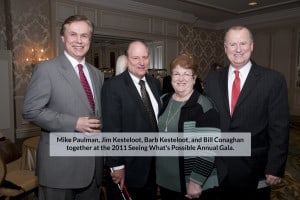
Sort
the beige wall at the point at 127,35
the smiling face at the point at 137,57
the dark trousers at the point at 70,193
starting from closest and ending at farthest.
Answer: the dark trousers at the point at 70,193, the smiling face at the point at 137,57, the beige wall at the point at 127,35

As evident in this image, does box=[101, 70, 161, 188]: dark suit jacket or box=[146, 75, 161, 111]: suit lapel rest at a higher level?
box=[146, 75, 161, 111]: suit lapel

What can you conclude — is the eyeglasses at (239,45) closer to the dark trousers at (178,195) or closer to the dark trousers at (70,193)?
the dark trousers at (178,195)

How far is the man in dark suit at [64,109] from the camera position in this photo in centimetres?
138

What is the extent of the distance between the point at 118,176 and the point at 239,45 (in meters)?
1.08

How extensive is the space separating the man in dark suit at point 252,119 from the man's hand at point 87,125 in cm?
76

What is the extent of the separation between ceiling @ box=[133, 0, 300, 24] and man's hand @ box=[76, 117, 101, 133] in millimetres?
5424

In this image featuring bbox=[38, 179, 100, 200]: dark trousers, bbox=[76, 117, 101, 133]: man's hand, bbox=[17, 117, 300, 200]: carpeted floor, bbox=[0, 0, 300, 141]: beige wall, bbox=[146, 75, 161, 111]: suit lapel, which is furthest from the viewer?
bbox=[0, 0, 300, 141]: beige wall

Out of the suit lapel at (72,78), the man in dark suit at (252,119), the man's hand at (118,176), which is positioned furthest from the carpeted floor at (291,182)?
the suit lapel at (72,78)

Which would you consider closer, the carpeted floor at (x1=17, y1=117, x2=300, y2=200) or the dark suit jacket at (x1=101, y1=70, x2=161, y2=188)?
the dark suit jacket at (x1=101, y1=70, x2=161, y2=188)

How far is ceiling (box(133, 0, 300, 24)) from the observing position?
6453mm

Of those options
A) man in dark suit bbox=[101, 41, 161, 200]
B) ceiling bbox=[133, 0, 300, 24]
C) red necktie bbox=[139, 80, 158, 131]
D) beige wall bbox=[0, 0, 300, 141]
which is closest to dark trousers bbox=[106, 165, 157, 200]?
man in dark suit bbox=[101, 41, 161, 200]

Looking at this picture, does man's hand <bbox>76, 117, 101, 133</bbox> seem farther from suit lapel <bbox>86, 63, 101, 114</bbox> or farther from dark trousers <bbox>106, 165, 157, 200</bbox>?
dark trousers <bbox>106, 165, 157, 200</bbox>

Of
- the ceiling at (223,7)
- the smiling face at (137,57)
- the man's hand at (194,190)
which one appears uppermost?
the ceiling at (223,7)

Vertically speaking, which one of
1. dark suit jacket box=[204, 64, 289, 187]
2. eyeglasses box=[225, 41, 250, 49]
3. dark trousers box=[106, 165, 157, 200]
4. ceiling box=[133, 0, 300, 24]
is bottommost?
dark trousers box=[106, 165, 157, 200]
